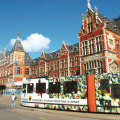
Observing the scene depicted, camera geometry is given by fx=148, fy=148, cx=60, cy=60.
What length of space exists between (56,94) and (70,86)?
63.7 inches

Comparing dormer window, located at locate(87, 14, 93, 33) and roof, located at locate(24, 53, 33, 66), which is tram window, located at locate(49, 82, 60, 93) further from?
roof, located at locate(24, 53, 33, 66)

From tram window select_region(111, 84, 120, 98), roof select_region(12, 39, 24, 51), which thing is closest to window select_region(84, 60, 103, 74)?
tram window select_region(111, 84, 120, 98)

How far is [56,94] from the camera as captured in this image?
13.4 m

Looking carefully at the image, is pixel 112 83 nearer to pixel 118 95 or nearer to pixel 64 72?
pixel 118 95

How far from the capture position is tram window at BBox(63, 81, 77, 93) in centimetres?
1256

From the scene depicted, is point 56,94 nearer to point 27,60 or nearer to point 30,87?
point 30,87

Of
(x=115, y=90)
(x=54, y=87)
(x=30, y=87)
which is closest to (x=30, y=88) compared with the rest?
(x=30, y=87)

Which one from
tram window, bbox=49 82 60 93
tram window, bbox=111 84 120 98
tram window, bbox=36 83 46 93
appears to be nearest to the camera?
tram window, bbox=111 84 120 98

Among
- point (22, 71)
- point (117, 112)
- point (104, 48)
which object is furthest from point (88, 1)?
point (22, 71)

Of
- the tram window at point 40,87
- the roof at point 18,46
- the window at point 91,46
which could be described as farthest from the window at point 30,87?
the roof at point 18,46

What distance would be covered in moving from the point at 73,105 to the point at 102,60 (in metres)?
15.5

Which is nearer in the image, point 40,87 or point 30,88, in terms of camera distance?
point 40,87

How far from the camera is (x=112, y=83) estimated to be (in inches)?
442

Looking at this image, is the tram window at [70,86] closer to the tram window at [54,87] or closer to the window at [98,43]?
the tram window at [54,87]
